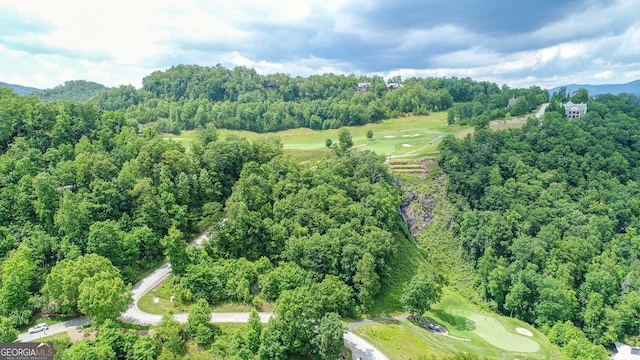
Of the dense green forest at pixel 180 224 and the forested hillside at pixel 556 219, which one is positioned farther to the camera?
the forested hillside at pixel 556 219

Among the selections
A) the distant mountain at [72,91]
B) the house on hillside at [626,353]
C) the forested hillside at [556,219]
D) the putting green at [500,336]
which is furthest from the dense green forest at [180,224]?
the distant mountain at [72,91]

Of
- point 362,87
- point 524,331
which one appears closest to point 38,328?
point 524,331

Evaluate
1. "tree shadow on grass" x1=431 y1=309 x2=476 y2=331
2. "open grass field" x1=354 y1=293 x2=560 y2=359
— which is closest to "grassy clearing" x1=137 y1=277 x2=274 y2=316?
"open grass field" x1=354 y1=293 x2=560 y2=359

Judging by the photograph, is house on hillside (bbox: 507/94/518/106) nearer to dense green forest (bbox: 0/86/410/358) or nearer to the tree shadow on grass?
dense green forest (bbox: 0/86/410/358)

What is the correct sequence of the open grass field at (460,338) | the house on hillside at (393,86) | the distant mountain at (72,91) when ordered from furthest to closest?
1. the distant mountain at (72,91)
2. the house on hillside at (393,86)
3. the open grass field at (460,338)

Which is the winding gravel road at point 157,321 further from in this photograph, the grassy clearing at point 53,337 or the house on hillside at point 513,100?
the house on hillside at point 513,100

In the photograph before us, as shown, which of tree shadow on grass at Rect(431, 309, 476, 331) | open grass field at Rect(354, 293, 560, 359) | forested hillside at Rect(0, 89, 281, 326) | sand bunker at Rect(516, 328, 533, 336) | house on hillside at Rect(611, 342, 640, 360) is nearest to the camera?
open grass field at Rect(354, 293, 560, 359)

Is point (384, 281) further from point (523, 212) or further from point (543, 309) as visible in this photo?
point (523, 212)

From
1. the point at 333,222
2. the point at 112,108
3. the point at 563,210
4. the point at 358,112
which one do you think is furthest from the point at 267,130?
the point at 563,210
